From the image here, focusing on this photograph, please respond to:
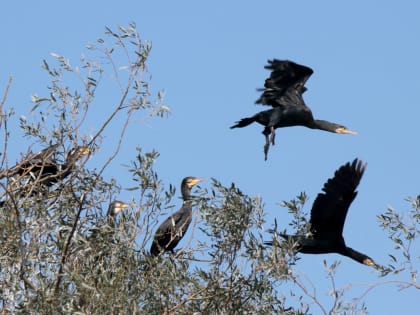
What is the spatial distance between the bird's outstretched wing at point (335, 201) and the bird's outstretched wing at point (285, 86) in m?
1.91

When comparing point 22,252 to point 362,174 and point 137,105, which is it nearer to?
point 137,105

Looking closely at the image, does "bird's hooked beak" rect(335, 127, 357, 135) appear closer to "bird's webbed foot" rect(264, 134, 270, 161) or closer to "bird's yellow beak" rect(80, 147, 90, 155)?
"bird's webbed foot" rect(264, 134, 270, 161)

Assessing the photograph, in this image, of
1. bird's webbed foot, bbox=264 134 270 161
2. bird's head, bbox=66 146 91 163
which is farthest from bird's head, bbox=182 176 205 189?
bird's head, bbox=66 146 91 163

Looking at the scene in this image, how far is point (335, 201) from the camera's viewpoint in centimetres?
1204

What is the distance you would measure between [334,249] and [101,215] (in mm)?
4281

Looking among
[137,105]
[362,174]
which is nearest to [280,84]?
[362,174]

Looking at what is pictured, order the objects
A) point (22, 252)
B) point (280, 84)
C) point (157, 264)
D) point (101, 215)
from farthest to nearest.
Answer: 1. point (280, 84)
2. point (101, 215)
3. point (157, 264)
4. point (22, 252)

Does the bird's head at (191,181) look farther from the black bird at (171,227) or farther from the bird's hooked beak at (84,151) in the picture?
the bird's hooked beak at (84,151)

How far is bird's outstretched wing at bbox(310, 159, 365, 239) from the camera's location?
11852 mm

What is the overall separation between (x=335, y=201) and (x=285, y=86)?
7.08ft

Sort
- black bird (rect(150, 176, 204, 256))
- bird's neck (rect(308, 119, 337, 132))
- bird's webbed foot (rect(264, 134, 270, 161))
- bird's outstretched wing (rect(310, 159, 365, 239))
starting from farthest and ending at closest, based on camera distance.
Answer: bird's neck (rect(308, 119, 337, 132)) → bird's webbed foot (rect(264, 134, 270, 161)) → bird's outstretched wing (rect(310, 159, 365, 239)) → black bird (rect(150, 176, 204, 256))

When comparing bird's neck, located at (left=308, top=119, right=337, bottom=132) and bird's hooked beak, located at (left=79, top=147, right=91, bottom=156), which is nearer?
bird's hooked beak, located at (left=79, top=147, right=91, bottom=156)

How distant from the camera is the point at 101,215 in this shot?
29.7 feet

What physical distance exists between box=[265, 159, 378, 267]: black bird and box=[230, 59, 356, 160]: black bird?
1.45 metres
